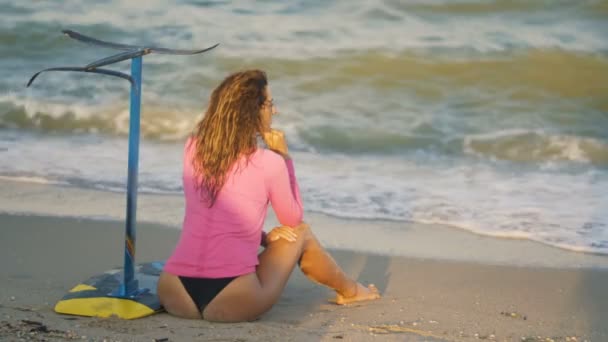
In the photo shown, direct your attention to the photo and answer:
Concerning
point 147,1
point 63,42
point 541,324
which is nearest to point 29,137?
point 63,42

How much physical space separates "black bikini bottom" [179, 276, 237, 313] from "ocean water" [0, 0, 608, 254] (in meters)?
2.36

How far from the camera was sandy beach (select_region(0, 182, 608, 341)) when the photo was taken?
380 cm

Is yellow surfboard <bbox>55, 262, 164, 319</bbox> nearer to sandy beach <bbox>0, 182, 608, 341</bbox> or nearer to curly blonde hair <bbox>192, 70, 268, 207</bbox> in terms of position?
sandy beach <bbox>0, 182, 608, 341</bbox>

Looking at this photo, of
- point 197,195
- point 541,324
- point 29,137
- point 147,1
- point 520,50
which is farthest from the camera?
point 147,1

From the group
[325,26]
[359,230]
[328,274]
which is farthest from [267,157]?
[325,26]

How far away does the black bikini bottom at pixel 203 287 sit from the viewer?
3.90 metres

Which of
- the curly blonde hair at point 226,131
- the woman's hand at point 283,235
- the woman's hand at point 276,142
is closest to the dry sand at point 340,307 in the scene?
the woman's hand at point 283,235

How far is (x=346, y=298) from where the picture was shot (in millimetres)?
4406

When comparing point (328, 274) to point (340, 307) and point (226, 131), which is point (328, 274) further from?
point (226, 131)

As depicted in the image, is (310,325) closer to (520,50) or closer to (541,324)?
(541,324)

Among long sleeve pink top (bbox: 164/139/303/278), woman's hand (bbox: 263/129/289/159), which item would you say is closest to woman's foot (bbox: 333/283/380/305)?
long sleeve pink top (bbox: 164/139/303/278)

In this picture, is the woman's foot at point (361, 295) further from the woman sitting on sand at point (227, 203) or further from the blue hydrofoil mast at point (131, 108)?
the blue hydrofoil mast at point (131, 108)

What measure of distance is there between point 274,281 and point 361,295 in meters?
0.56

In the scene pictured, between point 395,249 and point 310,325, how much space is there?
1.50 metres
